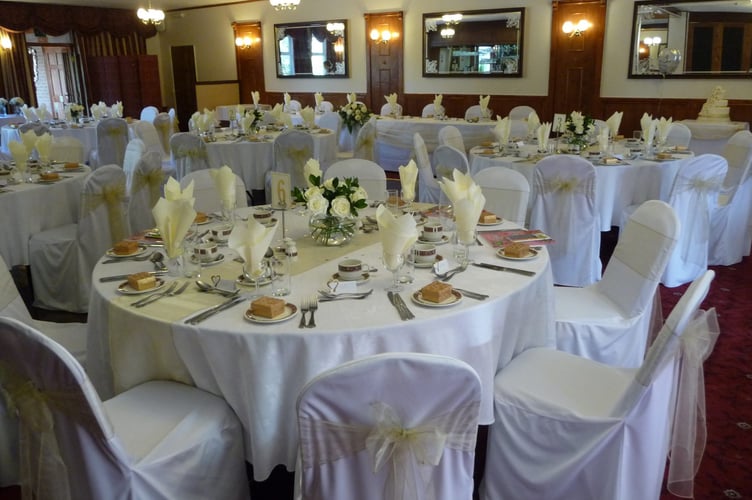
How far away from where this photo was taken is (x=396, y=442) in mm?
1384

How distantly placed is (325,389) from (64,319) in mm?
3369

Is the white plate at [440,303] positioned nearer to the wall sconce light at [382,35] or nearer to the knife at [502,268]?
the knife at [502,268]

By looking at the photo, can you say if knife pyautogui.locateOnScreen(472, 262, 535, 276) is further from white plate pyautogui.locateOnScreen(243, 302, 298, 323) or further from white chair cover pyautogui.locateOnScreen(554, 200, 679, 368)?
white plate pyautogui.locateOnScreen(243, 302, 298, 323)

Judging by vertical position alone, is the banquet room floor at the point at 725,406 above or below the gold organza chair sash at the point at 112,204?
below

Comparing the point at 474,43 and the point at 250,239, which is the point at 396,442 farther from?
the point at 474,43

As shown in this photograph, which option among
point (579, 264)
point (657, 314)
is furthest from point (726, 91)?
point (657, 314)

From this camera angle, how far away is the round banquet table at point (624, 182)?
4.53 meters

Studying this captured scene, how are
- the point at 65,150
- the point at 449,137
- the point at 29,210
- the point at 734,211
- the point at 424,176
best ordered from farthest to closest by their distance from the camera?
the point at 449,137 < the point at 65,150 < the point at 424,176 < the point at 734,211 < the point at 29,210

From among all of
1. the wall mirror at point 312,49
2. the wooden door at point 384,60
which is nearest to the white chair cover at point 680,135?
the wooden door at point 384,60

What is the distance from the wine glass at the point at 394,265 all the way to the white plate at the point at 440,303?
0.10 meters

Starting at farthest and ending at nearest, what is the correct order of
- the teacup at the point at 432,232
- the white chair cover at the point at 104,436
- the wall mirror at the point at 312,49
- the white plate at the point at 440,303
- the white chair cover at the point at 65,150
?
the wall mirror at the point at 312,49
the white chair cover at the point at 65,150
the teacup at the point at 432,232
the white plate at the point at 440,303
the white chair cover at the point at 104,436

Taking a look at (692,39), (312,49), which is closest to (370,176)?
(692,39)

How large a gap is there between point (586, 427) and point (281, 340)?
99 cm

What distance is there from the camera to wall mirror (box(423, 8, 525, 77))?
33.5 feet
